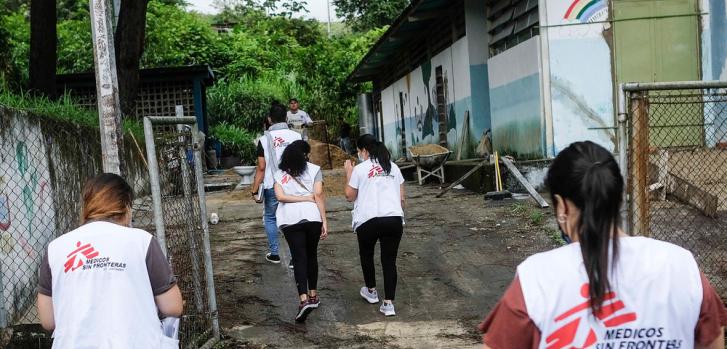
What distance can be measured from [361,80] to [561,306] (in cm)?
2825

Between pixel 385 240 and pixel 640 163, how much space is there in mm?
2351

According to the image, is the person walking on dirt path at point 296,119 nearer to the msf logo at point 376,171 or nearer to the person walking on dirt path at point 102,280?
the msf logo at point 376,171

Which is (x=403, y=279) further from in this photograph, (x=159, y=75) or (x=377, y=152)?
(x=159, y=75)

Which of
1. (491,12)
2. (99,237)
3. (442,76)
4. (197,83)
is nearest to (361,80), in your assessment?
(197,83)

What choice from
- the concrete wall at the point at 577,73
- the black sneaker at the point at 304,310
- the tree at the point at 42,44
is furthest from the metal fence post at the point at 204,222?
the tree at the point at 42,44

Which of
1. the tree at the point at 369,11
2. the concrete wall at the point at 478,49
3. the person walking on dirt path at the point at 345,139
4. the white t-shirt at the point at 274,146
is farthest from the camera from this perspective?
the tree at the point at 369,11

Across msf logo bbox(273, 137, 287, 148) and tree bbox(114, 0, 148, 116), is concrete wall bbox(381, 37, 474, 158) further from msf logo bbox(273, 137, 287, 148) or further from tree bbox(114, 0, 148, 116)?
msf logo bbox(273, 137, 287, 148)

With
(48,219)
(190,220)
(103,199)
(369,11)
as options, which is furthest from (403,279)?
(369,11)

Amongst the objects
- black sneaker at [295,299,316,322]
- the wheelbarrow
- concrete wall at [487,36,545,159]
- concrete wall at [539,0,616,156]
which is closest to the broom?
concrete wall at [487,36,545,159]

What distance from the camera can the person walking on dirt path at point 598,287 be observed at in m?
2.08

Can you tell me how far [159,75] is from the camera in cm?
2086

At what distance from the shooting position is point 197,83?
21172 millimetres

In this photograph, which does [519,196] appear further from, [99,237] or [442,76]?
[99,237]

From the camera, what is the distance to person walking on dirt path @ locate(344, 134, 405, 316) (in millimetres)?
6773
